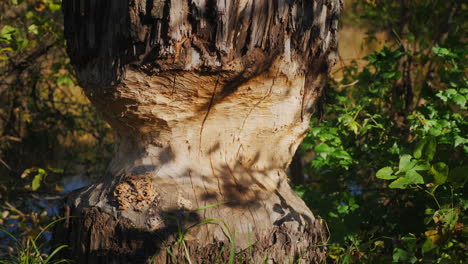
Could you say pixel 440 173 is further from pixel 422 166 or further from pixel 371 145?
pixel 371 145

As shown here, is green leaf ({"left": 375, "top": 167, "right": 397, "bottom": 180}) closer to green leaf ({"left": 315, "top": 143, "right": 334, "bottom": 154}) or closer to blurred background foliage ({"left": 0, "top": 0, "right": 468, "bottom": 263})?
blurred background foliage ({"left": 0, "top": 0, "right": 468, "bottom": 263})

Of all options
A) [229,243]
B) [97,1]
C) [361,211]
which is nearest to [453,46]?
[361,211]

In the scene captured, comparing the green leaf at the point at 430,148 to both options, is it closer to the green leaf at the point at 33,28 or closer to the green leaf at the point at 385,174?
the green leaf at the point at 385,174

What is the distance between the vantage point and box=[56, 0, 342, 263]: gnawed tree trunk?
1975mm

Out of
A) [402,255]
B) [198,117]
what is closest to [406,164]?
[402,255]

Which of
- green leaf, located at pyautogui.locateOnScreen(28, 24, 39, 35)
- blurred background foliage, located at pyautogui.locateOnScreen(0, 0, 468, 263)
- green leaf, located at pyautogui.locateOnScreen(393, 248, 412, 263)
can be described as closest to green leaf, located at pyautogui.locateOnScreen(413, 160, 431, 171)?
blurred background foliage, located at pyautogui.locateOnScreen(0, 0, 468, 263)

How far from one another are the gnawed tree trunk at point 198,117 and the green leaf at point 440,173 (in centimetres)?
57

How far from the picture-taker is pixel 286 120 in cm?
232

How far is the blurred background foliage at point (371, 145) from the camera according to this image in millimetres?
2256

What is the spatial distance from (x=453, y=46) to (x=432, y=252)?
1.41 metres

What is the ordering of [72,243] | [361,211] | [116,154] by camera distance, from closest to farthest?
1. [72,243]
2. [116,154]
3. [361,211]

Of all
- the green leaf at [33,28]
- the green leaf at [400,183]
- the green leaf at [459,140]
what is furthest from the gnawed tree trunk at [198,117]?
the green leaf at [33,28]

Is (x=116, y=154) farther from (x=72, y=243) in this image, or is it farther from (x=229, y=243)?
(x=229, y=243)

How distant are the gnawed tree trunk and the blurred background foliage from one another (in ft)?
1.32
